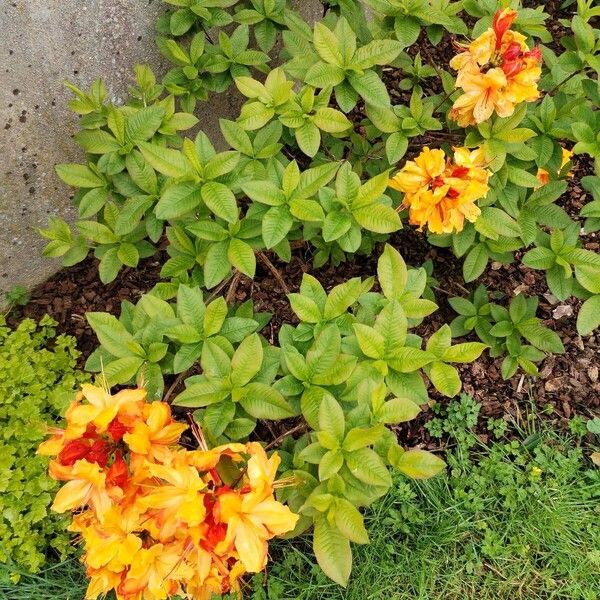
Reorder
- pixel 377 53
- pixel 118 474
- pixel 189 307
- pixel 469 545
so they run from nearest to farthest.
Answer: pixel 118 474
pixel 189 307
pixel 377 53
pixel 469 545

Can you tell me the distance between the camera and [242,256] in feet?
5.93

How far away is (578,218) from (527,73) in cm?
139

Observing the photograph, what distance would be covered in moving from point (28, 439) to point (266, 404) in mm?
979

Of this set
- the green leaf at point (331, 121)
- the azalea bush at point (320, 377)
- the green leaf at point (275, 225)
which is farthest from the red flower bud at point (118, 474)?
the green leaf at point (331, 121)

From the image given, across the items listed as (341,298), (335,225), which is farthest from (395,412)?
(335,225)

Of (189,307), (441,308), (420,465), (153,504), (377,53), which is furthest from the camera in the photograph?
(441,308)

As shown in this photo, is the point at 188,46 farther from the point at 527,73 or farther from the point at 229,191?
the point at 527,73

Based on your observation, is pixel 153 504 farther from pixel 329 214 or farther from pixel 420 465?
pixel 329 214

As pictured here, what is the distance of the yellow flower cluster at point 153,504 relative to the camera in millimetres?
1220

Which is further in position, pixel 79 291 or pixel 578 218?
pixel 578 218

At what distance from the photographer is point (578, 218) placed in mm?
2963

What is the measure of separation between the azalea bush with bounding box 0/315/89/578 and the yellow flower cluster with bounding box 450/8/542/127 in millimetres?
1436

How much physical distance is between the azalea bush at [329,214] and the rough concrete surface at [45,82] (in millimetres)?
132

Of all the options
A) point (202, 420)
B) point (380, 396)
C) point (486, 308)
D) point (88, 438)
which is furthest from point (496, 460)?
point (88, 438)
